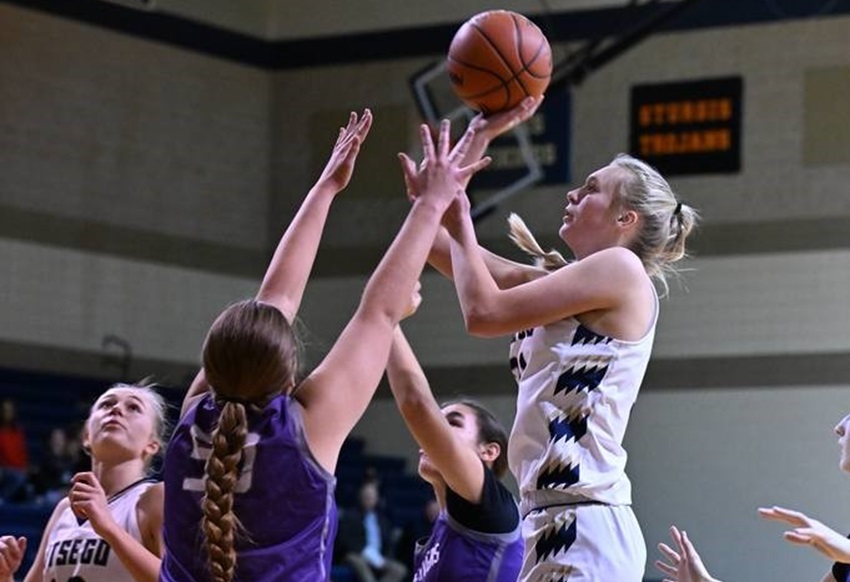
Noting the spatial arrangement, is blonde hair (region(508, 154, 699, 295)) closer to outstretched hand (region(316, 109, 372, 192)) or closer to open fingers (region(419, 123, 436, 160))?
outstretched hand (region(316, 109, 372, 192))

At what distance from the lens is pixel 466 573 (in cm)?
447

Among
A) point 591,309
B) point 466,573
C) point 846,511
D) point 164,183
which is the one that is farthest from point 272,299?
point 164,183

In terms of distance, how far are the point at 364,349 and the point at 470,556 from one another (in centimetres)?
148

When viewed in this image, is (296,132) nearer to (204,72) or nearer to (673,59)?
(204,72)

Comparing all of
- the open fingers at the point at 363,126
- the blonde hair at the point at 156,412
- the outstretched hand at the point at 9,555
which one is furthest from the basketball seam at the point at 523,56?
the outstretched hand at the point at 9,555

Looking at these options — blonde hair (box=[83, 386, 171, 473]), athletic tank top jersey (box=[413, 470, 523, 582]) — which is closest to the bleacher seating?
blonde hair (box=[83, 386, 171, 473])

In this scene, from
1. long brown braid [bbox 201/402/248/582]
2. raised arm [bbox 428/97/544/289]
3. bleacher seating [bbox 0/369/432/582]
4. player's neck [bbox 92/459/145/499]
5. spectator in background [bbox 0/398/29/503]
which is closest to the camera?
long brown braid [bbox 201/402/248/582]

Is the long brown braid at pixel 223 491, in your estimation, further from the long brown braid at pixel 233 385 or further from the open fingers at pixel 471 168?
the open fingers at pixel 471 168

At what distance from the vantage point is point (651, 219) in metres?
4.23

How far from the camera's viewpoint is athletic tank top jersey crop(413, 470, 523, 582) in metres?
4.48

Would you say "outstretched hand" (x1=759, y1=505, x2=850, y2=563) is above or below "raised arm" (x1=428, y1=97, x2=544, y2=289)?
below

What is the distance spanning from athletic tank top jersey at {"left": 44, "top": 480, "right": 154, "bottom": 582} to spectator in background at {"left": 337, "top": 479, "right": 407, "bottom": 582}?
901 centimetres

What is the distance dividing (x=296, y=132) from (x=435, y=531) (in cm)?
1336

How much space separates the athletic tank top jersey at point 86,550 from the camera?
4.57 meters
